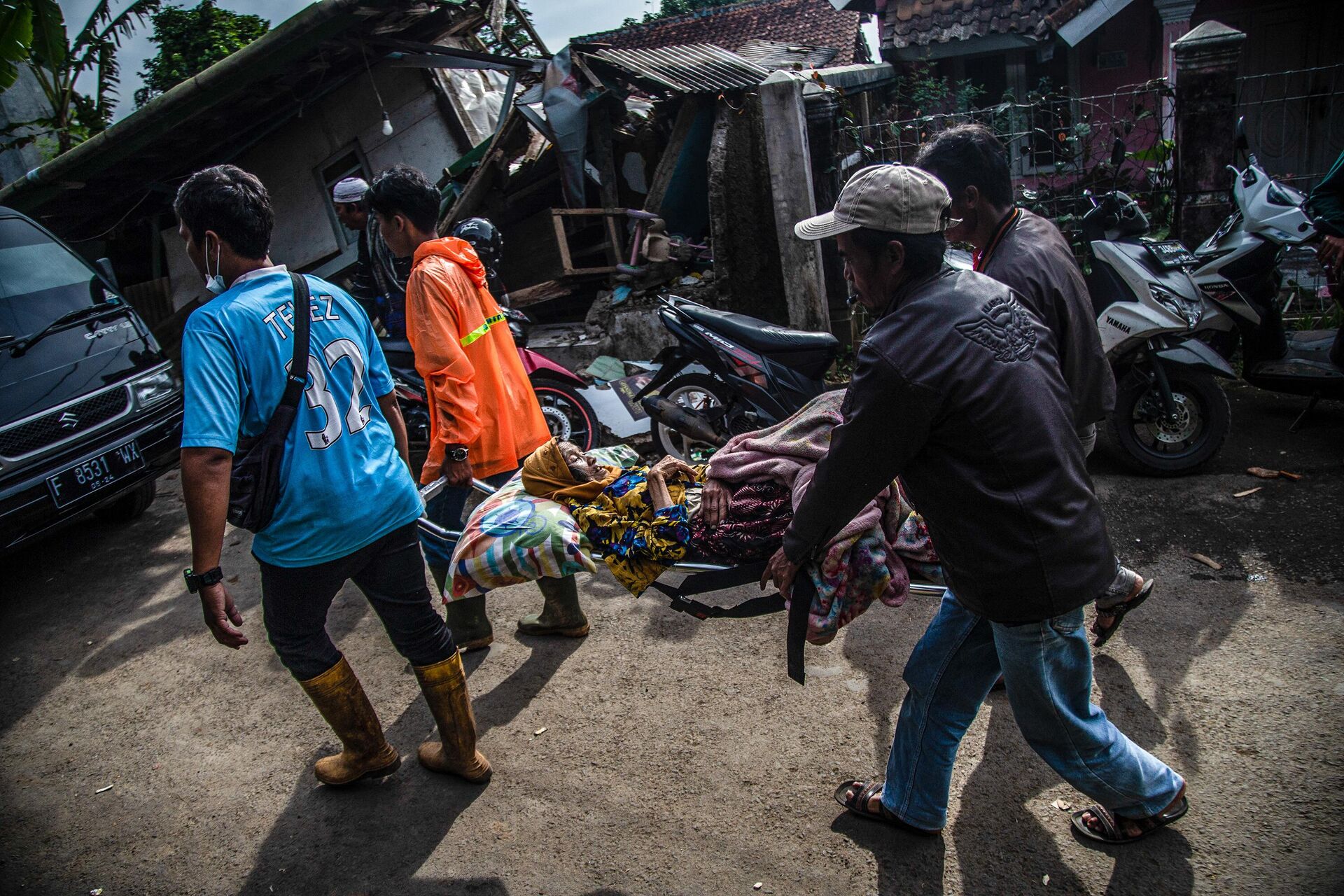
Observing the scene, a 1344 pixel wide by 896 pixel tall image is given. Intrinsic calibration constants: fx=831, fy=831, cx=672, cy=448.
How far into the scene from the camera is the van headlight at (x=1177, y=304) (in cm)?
428

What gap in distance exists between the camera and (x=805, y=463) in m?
2.43

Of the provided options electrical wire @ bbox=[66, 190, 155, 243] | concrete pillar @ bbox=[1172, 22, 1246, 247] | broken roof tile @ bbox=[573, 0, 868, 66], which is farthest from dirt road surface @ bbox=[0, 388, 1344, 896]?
broken roof tile @ bbox=[573, 0, 868, 66]

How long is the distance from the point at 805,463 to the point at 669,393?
2.95 m

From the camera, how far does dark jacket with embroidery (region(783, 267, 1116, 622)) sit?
1.78m

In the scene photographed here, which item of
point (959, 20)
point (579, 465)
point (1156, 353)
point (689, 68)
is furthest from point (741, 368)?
point (959, 20)

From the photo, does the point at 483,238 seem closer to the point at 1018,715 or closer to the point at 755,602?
the point at 755,602

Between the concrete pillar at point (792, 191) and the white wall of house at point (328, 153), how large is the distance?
484 centimetres

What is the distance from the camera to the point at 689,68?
7.02 m

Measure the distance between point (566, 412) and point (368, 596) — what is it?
2943 mm

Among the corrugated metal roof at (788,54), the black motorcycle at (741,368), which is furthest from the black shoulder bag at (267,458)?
the corrugated metal roof at (788,54)

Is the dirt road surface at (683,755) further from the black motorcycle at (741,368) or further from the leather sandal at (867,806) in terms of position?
the black motorcycle at (741,368)

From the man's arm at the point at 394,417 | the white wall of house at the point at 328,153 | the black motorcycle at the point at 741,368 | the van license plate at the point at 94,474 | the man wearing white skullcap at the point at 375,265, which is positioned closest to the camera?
the man's arm at the point at 394,417

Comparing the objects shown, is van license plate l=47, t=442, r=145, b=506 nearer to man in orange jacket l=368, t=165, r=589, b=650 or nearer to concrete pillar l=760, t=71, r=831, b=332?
man in orange jacket l=368, t=165, r=589, b=650

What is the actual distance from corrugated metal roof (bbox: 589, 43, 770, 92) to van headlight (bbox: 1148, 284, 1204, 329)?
3524 mm
